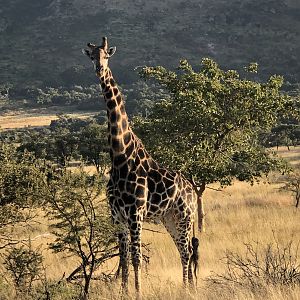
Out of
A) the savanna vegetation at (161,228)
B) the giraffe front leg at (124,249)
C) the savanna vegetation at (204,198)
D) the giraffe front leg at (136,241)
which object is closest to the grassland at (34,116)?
the savanna vegetation at (204,198)

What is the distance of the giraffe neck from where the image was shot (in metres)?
8.17

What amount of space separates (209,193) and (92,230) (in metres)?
19.1

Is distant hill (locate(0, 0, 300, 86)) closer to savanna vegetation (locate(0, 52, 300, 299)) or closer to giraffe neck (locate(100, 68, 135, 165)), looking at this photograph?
savanna vegetation (locate(0, 52, 300, 299))

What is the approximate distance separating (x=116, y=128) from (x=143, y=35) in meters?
145

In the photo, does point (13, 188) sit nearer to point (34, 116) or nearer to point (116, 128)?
point (116, 128)

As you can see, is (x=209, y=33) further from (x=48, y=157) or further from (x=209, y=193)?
(x=209, y=193)

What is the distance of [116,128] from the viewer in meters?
8.24

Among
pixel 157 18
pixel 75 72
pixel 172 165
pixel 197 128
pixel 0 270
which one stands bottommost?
pixel 75 72

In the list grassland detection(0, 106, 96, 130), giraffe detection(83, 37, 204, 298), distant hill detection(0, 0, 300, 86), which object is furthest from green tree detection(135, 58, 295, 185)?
distant hill detection(0, 0, 300, 86)

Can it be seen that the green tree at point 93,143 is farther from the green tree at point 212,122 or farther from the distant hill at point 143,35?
the distant hill at point 143,35

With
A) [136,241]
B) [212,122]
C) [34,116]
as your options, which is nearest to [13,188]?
[136,241]

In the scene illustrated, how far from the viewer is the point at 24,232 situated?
654 inches

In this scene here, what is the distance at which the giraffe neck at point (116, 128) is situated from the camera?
817 centimetres

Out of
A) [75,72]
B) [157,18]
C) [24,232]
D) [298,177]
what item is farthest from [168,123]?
[157,18]
